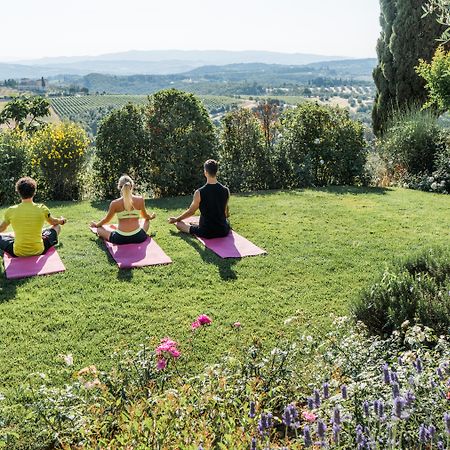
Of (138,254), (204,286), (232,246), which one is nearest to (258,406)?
(204,286)

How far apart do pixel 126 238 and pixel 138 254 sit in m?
0.51

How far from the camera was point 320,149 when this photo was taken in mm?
12484

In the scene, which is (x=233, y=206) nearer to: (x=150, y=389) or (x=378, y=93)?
(x=150, y=389)

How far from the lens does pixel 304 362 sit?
4.03 m

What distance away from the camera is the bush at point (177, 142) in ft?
38.3

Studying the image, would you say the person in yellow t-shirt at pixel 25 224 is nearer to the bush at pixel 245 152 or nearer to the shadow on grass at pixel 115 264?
the shadow on grass at pixel 115 264

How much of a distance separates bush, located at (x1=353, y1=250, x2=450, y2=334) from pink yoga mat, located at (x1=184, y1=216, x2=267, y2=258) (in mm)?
2502

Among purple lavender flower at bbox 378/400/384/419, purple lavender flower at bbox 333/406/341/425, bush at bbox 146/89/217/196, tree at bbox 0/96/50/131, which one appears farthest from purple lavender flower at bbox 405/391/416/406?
tree at bbox 0/96/50/131

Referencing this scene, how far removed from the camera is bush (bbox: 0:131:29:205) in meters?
10.8

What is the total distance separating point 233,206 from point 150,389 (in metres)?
6.89

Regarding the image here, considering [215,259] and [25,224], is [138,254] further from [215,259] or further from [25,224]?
[25,224]

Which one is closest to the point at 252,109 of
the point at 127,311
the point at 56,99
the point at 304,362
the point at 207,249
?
the point at 207,249

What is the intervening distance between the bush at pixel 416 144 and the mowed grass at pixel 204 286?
11.5 ft

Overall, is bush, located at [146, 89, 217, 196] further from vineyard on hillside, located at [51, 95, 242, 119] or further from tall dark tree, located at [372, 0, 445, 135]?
vineyard on hillside, located at [51, 95, 242, 119]
